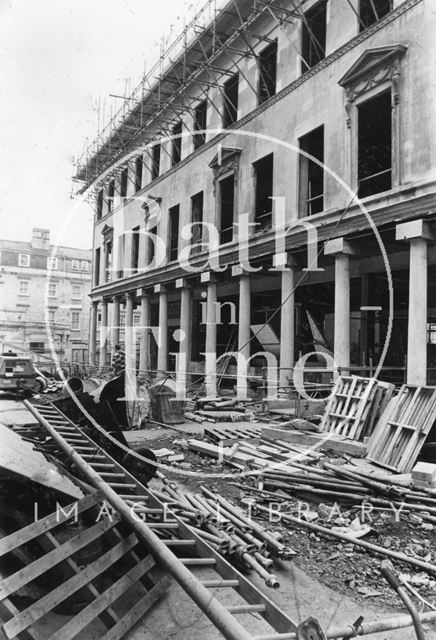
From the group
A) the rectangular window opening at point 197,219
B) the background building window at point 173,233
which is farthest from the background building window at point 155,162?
the rectangular window opening at point 197,219

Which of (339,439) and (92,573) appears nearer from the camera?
(92,573)

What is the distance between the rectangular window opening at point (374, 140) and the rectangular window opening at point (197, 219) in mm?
9222

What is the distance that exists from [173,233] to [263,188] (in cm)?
781

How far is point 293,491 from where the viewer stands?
656 cm

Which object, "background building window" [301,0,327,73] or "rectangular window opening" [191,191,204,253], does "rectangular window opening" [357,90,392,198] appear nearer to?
"background building window" [301,0,327,73]

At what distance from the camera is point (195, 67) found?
22484 millimetres

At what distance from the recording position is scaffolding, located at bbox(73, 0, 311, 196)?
18.2 metres

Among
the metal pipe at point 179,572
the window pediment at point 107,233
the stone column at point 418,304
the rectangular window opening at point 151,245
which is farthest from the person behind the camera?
the window pediment at point 107,233

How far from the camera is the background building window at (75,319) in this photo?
184 feet

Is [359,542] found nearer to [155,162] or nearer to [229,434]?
[229,434]

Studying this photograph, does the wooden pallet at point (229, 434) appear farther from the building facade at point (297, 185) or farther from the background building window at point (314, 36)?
the background building window at point (314, 36)

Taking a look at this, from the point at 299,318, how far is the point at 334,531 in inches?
614

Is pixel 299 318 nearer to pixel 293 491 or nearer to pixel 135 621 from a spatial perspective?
pixel 293 491

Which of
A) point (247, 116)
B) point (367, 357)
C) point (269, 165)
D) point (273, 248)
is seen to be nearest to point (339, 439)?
point (367, 357)
